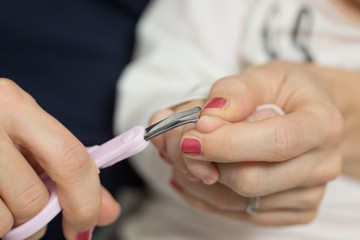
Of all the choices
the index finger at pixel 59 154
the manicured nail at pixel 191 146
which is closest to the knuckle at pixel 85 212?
the index finger at pixel 59 154

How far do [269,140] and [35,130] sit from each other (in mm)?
220

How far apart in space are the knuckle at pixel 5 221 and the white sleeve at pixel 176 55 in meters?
0.28

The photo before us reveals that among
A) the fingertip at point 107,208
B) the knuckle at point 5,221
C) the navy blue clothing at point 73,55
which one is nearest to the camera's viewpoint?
the knuckle at point 5,221

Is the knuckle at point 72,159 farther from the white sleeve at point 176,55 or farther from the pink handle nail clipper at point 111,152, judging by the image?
the white sleeve at point 176,55

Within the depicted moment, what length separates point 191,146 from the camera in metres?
0.41

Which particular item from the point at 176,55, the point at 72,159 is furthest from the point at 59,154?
the point at 176,55

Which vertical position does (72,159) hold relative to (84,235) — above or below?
above

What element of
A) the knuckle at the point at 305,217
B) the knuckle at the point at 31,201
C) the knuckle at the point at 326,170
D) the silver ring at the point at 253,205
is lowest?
the knuckle at the point at 305,217

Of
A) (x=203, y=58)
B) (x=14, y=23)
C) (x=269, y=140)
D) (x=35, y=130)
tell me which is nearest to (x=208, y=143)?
(x=269, y=140)

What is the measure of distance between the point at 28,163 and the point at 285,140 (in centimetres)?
25

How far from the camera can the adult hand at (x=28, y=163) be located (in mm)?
370

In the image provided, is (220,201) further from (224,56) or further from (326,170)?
(224,56)

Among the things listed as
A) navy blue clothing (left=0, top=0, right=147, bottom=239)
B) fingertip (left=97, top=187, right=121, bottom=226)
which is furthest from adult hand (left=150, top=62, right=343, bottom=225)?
navy blue clothing (left=0, top=0, right=147, bottom=239)

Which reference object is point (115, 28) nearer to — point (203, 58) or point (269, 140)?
point (203, 58)
